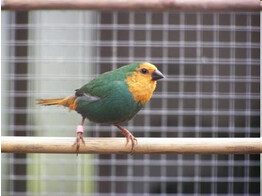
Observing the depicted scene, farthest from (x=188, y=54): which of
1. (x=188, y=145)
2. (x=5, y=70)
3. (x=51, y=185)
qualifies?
(x=188, y=145)

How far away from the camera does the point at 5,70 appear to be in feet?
6.35

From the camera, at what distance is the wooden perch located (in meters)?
0.98

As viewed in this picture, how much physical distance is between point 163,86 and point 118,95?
0.82 m

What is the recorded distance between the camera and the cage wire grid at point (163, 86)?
190cm

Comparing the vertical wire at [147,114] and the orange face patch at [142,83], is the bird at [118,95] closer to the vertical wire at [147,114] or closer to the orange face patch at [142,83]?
the orange face patch at [142,83]

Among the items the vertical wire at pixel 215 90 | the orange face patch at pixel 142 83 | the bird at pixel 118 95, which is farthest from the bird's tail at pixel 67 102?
the vertical wire at pixel 215 90

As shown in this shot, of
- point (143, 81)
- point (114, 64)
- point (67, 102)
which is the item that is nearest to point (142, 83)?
point (143, 81)

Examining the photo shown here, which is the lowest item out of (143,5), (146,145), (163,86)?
(146,145)

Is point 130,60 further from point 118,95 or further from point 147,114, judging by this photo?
point 118,95

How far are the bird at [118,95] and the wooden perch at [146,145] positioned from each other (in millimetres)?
93

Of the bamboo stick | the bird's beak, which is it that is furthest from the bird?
the bamboo stick

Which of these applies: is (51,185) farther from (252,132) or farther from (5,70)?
(252,132)

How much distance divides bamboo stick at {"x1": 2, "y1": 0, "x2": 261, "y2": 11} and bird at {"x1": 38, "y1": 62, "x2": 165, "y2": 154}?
0.17 meters

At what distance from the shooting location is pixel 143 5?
1.25 meters
